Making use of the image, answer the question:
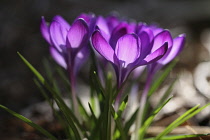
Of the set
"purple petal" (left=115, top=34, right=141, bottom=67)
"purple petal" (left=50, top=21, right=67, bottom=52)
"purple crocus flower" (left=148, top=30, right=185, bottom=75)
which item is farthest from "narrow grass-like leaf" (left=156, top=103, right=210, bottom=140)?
"purple petal" (left=50, top=21, right=67, bottom=52)

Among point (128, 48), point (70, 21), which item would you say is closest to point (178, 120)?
point (128, 48)

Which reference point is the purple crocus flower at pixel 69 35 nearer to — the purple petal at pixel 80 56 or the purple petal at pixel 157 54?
the purple petal at pixel 80 56

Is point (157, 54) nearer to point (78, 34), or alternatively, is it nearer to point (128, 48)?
point (128, 48)

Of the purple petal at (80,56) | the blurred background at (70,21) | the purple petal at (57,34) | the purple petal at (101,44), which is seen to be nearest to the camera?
the purple petal at (101,44)

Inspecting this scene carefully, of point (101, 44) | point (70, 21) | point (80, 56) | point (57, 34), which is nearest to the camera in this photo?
point (101, 44)

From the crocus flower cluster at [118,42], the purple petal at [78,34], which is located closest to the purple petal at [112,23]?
the crocus flower cluster at [118,42]

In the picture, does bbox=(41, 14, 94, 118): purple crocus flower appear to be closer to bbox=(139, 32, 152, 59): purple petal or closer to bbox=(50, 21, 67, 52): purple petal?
bbox=(50, 21, 67, 52): purple petal
